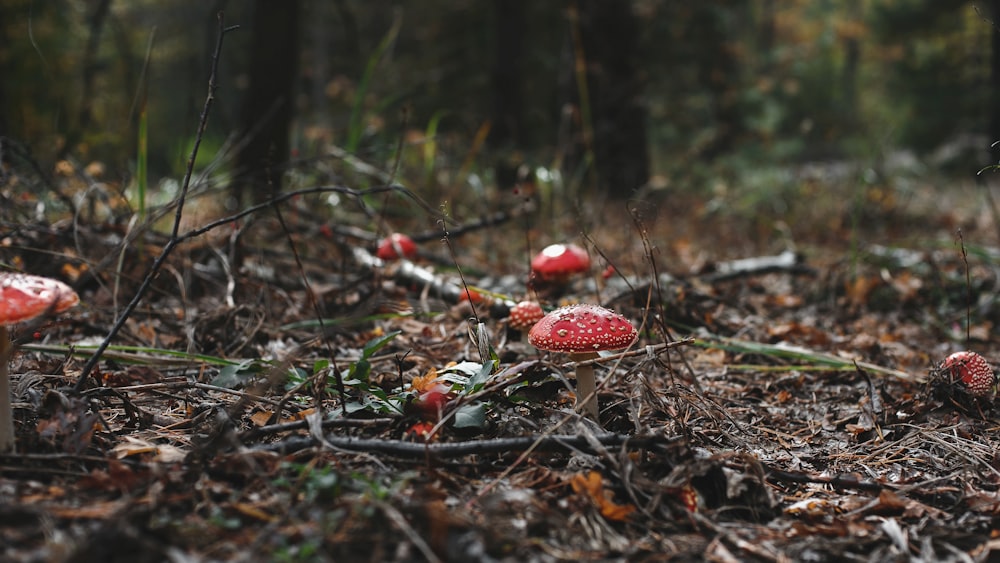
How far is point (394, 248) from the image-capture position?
349 cm

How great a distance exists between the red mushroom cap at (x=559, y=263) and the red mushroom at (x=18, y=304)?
6.67 feet

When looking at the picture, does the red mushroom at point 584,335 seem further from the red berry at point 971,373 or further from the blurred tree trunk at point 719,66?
the blurred tree trunk at point 719,66

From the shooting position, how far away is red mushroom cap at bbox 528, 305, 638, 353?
2035 mm

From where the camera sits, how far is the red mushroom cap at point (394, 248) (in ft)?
11.6

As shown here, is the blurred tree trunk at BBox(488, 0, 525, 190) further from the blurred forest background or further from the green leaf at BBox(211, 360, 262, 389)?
the green leaf at BBox(211, 360, 262, 389)

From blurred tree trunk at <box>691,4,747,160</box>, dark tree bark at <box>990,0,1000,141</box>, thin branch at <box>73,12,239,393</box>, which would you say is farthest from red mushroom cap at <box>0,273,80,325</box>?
dark tree bark at <box>990,0,1000,141</box>

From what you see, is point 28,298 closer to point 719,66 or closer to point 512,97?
point 512,97

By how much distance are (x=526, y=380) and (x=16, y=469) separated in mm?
1326

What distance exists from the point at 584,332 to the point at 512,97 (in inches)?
289

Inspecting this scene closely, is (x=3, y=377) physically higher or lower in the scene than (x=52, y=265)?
higher

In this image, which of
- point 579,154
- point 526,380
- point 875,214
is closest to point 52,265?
point 526,380

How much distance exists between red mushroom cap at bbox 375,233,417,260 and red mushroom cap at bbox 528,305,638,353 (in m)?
1.57

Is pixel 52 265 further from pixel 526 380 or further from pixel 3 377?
pixel 526 380

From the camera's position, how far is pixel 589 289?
382cm
